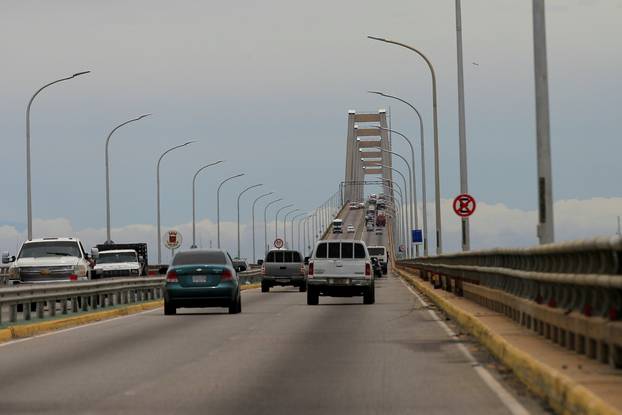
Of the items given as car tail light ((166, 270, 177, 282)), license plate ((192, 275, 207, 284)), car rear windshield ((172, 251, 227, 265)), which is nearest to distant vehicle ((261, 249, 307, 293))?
car rear windshield ((172, 251, 227, 265))

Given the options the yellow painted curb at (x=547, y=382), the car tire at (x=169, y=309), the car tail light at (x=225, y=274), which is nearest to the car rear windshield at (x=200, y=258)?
the car tail light at (x=225, y=274)

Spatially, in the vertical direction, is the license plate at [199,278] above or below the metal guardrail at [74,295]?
above

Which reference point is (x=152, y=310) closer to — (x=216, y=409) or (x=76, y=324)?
(x=76, y=324)

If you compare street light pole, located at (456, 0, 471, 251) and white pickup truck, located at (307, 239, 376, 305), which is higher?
street light pole, located at (456, 0, 471, 251)

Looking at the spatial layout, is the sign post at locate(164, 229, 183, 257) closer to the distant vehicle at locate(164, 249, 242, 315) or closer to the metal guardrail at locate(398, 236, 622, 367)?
the distant vehicle at locate(164, 249, 242, 315)

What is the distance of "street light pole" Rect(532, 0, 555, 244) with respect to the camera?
22.1 meters

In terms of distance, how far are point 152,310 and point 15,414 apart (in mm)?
26037

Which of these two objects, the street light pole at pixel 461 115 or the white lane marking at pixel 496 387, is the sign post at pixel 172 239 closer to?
the street light pole at pixel 461 115

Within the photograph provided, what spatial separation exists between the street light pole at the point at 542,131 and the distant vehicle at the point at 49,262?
18.9 m

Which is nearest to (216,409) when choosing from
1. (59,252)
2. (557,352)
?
(557,352)

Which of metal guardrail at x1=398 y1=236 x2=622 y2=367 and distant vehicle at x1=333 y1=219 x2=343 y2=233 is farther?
distant vehicle at x1=333 y1=219 x2=343 y2=233

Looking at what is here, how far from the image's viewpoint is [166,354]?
19.4m

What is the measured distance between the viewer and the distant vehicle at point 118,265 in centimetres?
5709

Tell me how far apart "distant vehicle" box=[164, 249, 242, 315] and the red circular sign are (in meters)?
11.0
